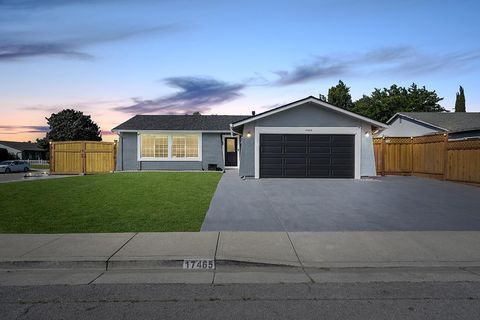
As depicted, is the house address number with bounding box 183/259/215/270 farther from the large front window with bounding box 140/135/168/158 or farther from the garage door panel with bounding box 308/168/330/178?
the large front window with bounding box 140/135/168/158

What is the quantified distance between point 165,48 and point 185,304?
620 inches

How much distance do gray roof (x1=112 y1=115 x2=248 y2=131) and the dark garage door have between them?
25.6 feet

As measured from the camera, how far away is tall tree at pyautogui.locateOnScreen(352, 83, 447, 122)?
47.7 metres

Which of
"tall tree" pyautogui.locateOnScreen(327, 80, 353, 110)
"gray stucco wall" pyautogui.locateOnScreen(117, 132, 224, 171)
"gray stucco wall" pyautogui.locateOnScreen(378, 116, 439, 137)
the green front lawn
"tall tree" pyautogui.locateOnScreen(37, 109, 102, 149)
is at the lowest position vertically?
the green front lawn

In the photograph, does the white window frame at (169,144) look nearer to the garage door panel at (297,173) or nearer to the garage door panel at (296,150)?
the garage door panel at (296,150)

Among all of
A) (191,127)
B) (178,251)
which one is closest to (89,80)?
(191,127)

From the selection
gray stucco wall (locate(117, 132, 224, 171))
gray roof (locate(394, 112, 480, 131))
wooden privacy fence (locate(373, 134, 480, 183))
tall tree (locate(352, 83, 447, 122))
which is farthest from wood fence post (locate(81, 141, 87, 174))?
tall tree (locate(352, 83, 447, 122))

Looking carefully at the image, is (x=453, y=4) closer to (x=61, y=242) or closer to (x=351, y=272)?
(x=351, y=272)

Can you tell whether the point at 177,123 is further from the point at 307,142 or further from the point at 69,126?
the point at 69,126

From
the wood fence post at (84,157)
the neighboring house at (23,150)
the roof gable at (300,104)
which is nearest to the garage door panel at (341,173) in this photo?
the roof gable at (300,104)

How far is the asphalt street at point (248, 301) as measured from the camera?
4180 millimetres

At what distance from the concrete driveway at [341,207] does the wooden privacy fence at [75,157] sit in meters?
12.5

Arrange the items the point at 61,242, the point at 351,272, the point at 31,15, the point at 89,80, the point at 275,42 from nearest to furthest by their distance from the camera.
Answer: the point at 351,272
the point at 61,242
the point at 31,15
the point at 275,42
the point at 89,80

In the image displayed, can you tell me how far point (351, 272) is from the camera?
5.83 metres
